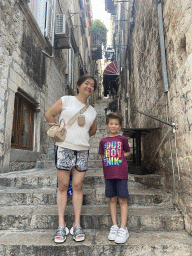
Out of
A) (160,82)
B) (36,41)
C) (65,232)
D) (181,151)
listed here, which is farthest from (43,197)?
(36,41)

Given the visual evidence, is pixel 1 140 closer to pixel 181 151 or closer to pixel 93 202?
pixel 93 202

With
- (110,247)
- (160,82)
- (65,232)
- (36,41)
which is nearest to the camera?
(110,247)

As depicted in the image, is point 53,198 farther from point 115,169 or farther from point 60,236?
point 115,169

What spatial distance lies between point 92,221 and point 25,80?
364 cm

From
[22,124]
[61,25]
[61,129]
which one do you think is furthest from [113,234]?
[61,25]

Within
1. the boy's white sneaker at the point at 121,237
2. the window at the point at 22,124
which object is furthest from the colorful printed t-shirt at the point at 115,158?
the window at the point at 22,124

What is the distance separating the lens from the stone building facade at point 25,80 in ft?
12.0

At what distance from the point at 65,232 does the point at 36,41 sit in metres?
5.11

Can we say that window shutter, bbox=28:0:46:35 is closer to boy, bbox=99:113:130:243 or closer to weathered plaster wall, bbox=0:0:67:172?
weathered plaster wall, bbox=0:0:67:172

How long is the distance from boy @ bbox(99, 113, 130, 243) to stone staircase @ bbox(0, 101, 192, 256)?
23cm

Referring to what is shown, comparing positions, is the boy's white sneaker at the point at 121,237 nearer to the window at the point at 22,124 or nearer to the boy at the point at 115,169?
the boy at the point at 115,169

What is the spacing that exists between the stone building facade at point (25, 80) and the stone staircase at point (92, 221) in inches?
44.6

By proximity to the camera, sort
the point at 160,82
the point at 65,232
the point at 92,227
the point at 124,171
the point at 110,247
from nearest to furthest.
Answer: the point at 110,247
the point at 65,232
the point at 124,171
the point at 92,227
the point at 160,82

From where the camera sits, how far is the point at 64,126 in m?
1.94
